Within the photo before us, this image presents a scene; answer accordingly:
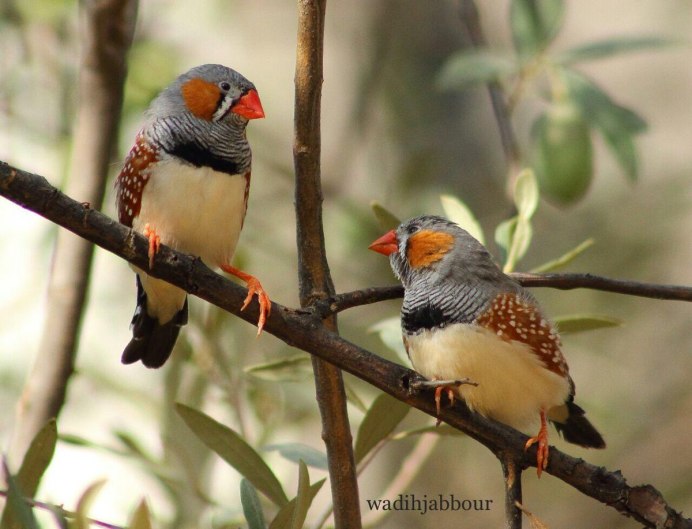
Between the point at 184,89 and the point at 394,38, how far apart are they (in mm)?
2536

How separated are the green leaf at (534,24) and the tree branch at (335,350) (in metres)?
1.51

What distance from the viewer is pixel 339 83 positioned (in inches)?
187

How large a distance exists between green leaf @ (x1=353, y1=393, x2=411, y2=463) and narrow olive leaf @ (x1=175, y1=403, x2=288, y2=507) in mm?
212

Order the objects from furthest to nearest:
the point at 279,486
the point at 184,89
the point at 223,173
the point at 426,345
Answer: the point at 184,89 < the point at 223,173 < the point at 426,345 < the point at 279,486

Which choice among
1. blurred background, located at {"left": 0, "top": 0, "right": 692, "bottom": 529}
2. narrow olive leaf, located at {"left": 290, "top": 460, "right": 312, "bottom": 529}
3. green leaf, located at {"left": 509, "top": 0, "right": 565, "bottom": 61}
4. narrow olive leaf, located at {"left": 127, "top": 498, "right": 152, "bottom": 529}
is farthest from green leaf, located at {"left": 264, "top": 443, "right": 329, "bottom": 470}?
green leaf, located at {"left": 509, "top": 0, "right": 565, "bottom": 61}

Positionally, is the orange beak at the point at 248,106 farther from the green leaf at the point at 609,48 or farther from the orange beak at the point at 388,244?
the green leaf at the point at 609,48

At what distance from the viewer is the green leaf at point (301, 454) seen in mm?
2383

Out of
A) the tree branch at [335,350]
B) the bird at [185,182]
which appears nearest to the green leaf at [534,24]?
the bird at [185,182]

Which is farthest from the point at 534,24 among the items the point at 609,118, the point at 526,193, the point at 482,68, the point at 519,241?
the point at 519,241

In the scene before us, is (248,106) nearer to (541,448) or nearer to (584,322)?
(584,322)

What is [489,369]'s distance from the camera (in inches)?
92.0

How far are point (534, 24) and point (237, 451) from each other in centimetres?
171

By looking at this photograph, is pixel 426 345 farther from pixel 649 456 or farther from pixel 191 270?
pixel 649 456

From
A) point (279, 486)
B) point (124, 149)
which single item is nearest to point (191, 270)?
point (279, 486)
